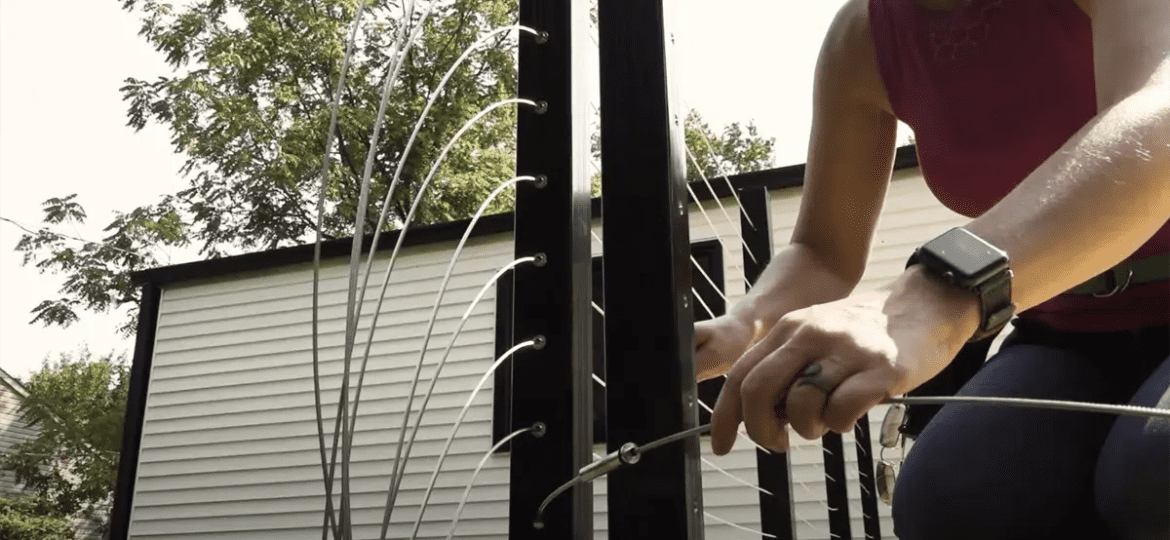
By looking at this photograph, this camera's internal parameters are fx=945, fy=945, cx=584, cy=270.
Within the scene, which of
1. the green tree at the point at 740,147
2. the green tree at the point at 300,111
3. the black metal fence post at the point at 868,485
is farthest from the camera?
the green tree at the point at 740,147

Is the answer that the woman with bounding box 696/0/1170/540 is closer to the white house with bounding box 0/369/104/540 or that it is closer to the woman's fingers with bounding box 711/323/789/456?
the woman's fingers with bounding box 711/323/789/456

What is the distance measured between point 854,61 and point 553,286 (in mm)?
→ 565

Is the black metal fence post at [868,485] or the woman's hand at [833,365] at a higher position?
the black metal fence post at [868,485]

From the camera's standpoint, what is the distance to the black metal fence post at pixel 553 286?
3.23 ft

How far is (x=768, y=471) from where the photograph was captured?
241 cm

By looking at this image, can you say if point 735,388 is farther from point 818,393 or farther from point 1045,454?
point 1045,454

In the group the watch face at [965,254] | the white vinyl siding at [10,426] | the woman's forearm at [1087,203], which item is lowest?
the watch face at [965,254]

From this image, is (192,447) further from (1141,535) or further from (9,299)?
(9,299)

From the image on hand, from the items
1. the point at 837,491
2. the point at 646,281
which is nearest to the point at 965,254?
the point at 646,281

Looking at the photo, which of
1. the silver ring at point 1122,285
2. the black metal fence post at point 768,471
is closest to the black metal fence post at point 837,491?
the black metal fence post at point 768,471

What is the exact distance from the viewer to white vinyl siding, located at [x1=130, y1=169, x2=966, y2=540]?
24.3 ft

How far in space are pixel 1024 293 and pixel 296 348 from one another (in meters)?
8.90

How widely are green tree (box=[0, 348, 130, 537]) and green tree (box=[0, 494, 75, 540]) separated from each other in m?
0.65

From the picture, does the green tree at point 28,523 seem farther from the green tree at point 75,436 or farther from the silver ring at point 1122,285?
the silver ring at point 1122,285
